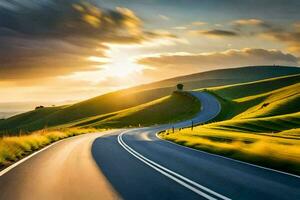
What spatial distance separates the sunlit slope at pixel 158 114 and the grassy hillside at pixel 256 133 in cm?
1040

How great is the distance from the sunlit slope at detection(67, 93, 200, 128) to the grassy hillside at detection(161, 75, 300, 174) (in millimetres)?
10397

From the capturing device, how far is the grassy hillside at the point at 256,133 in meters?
19.3

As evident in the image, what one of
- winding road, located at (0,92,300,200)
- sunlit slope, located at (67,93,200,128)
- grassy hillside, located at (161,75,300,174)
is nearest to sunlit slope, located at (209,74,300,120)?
grassy hillside, located at (161,75,300,174)

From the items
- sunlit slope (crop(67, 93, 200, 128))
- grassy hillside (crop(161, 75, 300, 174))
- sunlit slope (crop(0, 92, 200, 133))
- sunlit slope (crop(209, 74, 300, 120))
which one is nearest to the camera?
grassy hillside (crop(161, 75, 300, 174))

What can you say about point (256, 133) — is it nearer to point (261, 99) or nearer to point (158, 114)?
point (158, 114)

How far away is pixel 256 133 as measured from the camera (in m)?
47.2

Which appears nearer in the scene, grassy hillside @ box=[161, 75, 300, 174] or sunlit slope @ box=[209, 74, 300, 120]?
grassy hillside @ box=[161, 75, 300, 174]

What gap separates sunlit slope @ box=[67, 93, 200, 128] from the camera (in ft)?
391

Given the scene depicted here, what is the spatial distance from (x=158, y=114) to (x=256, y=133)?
3263 inches

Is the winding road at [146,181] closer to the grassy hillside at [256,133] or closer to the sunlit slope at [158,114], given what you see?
the grassy hillside at [256,133]

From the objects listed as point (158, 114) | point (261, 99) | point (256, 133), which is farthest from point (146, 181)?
point (261, 99)

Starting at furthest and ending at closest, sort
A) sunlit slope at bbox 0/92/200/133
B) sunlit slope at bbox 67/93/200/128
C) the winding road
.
A: sunlit slope at bbox 0/92/200/133 → sunlit slope at bbox 67/93/200/128 → the winding road

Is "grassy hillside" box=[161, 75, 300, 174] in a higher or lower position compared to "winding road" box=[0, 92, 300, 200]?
lower

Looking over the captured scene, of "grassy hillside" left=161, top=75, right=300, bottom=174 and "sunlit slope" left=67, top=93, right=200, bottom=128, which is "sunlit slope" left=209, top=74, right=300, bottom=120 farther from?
"sunlit slope" left=67, top=93, right=200, bottom=128
